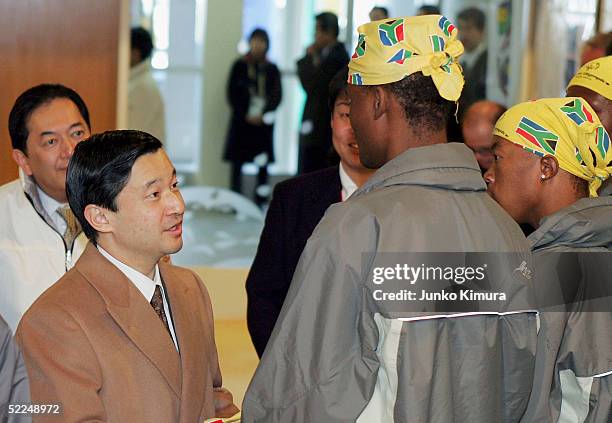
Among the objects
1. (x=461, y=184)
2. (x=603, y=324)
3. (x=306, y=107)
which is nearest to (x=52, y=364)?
(x=461, y=184)

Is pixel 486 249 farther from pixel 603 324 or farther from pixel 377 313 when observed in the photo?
pixel 603 324

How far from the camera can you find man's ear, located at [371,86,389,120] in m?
2.12

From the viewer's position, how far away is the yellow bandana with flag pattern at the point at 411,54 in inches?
82.7

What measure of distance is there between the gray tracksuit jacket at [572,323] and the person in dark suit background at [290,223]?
0.98 metres

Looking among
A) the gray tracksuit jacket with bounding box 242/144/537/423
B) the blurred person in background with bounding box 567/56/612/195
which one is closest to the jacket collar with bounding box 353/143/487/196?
the gray tracksuit jacket with bounding box 242/144/537/423

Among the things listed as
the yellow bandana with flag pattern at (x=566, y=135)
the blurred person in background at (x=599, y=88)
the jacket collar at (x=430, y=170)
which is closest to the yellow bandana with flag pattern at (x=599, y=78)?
the blurred person in background at (x=599, y=88)

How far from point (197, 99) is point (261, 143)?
1.69ft

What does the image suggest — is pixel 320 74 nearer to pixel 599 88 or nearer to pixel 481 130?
pixel 481 130

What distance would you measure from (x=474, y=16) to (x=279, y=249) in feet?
13.0

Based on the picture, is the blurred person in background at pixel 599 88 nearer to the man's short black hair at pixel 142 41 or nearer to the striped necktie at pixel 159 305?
the striped necktie at pixel 159 305

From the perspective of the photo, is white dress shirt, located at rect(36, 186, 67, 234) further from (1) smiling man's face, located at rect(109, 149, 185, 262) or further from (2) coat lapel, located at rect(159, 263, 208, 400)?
(1) smiling man's face, located at rect(109, 149, 185, 262)

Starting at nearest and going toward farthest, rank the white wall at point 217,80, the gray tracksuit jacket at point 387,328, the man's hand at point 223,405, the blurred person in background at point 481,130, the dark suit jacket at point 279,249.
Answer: the gray tracksuit jacket at point 387,328
the man's hand at point 223,405
the dark suit jacket at point 279,249
the blurred person in background at point 481,130
the white wall at point 217,80

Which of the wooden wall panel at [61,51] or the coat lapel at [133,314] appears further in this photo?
the wooden wall panel at [61,51]

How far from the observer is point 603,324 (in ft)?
7.46
